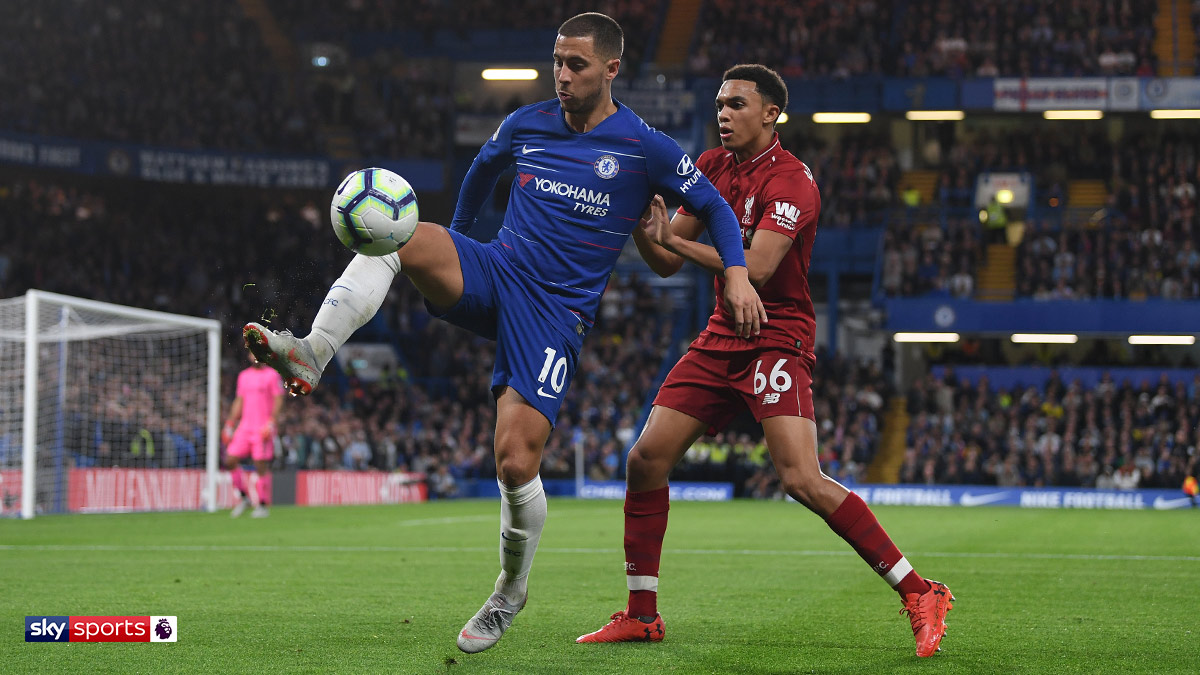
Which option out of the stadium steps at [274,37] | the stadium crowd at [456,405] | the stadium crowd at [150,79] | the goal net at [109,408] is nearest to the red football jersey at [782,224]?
the goal net at [109,408]

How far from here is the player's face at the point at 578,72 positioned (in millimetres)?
4762

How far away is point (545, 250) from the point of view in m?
4.79

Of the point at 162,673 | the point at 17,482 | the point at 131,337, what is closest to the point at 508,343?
the point at 162,673

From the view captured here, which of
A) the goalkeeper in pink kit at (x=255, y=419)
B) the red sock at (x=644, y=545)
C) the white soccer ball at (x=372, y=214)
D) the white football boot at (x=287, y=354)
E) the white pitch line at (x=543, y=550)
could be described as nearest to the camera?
the white football boot at (x=287, y=354)

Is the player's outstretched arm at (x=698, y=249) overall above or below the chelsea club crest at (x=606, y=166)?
below

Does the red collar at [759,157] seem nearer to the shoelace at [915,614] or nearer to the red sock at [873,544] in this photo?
the red sock at [873,544]

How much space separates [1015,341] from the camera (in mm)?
32188

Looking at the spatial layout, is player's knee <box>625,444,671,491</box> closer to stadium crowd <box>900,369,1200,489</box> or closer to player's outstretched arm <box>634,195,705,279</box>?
player's outstretched arm <box>634,195,705,279</box>

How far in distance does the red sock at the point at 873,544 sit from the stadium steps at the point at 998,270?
26.4m

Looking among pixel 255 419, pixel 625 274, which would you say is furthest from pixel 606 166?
pixel 625 274

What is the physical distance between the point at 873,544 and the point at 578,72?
222cm

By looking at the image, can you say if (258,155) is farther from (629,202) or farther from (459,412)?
(629,202)

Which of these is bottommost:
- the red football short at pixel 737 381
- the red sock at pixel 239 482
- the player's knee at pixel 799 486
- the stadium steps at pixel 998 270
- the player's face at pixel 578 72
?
the red sock at pixel 239 482

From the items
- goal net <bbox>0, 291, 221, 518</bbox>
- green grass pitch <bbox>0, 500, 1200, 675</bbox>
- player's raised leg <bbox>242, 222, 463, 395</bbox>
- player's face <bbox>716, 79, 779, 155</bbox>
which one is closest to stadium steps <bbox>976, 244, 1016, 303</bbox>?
green grass pitch <bbox>0, 500, 1200, 675</bbox>
